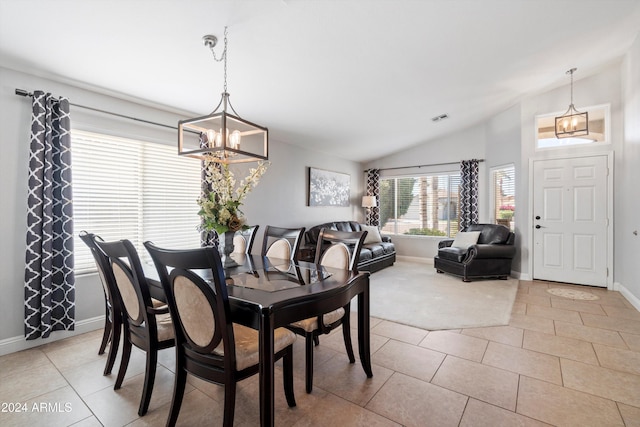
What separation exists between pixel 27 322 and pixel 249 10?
3114 mm

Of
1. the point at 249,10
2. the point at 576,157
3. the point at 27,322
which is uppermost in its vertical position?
the point at 249,10

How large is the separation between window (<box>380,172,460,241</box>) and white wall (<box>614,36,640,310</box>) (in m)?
2.57

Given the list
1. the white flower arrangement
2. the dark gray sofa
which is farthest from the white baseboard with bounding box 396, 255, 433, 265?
the white flower arrangement

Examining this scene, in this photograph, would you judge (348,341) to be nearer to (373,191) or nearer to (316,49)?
(316,49)

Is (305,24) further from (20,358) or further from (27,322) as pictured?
(20,358)

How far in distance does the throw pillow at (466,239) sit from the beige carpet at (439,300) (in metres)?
0.61

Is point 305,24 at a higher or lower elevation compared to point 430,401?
higher

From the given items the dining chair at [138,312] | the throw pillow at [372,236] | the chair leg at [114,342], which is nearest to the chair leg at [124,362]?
the dining chair at [138,312]

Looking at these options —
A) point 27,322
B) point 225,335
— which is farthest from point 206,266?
point 27,322

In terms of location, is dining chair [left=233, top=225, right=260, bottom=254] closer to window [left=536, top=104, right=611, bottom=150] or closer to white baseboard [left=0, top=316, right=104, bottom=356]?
white baseboard [left=0, top=316, right=104, bottom=356]

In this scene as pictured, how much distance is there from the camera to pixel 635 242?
3688mm

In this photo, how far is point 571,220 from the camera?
15.4 ft

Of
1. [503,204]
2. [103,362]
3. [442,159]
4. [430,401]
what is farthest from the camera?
[442,159]

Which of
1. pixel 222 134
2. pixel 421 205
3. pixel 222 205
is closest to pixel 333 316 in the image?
pixel 222 205
